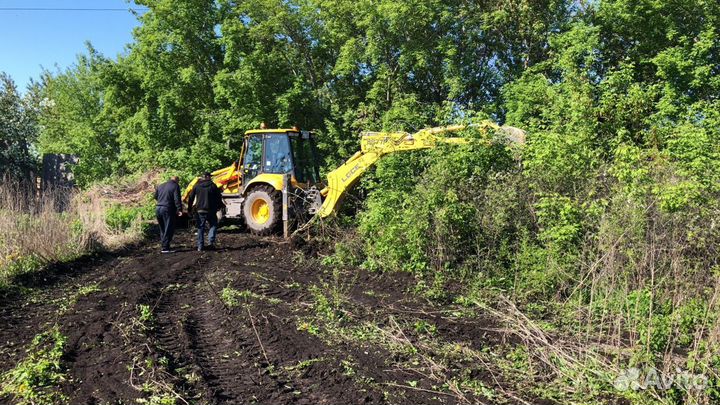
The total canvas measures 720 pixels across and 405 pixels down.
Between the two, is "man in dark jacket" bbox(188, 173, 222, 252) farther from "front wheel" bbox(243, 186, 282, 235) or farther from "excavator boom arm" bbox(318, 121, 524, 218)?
"excavator boom arm" bbox(318, 121, 524, 218)

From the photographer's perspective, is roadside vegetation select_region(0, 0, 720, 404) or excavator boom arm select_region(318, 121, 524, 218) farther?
excavator boom arm select_region(318, 121, 524, 218)

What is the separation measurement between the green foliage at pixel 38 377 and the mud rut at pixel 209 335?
10cm

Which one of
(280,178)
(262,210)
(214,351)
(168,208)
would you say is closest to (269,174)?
(280,178)

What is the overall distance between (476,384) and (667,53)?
13.8m

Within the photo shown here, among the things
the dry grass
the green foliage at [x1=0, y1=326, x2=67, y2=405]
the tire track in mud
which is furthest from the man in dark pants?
the green foliage at [x1=0, y1=326, x2=67, y2=405]

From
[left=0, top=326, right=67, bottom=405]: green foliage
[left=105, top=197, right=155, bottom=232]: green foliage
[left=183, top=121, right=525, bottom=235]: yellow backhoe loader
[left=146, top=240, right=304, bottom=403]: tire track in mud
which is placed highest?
[left=183, top=121, right=525, bottom=235]: yellow backhoe loader

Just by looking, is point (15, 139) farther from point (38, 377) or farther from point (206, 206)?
point (38, 377)

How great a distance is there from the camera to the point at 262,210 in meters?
12.4

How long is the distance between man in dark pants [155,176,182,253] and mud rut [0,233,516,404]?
1.55 metres

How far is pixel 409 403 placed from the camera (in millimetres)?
4066

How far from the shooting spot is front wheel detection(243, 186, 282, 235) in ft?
39.2

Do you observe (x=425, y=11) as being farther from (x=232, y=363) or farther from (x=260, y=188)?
(x=232, y=363)

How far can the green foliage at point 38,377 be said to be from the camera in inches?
157

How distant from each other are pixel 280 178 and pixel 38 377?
806cm
